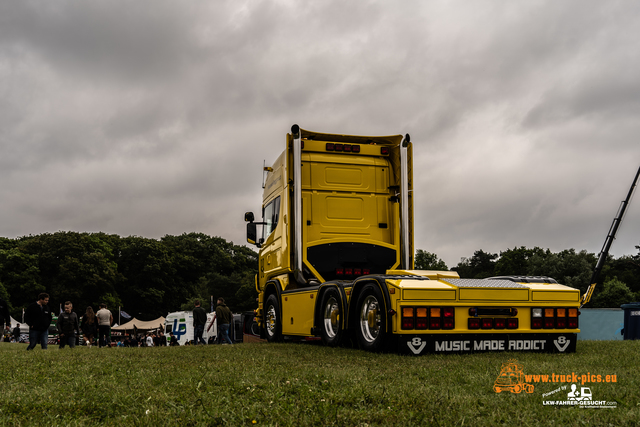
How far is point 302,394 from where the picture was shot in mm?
4594

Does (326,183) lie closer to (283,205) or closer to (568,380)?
(283,205)

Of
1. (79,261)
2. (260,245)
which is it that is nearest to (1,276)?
(79,261)

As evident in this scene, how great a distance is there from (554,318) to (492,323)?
1.06m

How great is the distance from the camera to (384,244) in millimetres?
11688

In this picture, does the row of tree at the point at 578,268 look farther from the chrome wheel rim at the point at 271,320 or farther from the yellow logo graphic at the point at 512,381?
the yellow logo graphic at the point at 512,381

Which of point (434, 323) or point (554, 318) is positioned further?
point (554, 318)

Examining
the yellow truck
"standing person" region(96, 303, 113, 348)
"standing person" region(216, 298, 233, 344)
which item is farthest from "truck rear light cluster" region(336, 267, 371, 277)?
"standing person" region(96, 303, 113, 348)

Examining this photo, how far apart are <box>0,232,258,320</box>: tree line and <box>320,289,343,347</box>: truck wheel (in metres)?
53.1

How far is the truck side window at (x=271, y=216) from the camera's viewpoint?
12.5 m

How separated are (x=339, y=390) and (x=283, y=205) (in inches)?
286

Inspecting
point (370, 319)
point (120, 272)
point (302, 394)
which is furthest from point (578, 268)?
point (302, 394)

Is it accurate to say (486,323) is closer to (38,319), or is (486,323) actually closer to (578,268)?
(38,319)

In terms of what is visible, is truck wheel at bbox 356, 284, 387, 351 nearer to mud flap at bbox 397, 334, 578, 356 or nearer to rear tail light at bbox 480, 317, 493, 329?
mud flap at bbox 397, 334, 578, 356

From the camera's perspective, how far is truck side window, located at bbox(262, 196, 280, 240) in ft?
41.0
